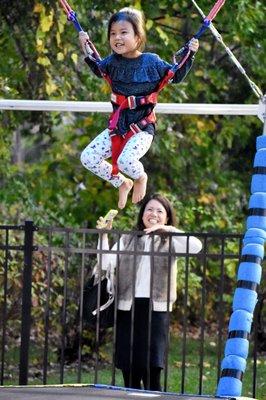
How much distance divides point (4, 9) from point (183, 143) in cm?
340

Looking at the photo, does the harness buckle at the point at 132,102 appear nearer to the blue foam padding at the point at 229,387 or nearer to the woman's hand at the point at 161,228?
the woman's hand at the point at 161,228

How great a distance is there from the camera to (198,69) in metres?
13.5

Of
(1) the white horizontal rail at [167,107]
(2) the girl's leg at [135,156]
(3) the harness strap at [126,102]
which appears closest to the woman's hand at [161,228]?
(1) the white horizontal rail at [167,107]

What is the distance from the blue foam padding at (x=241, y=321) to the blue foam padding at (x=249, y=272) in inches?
7.1

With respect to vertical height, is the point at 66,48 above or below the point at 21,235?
above

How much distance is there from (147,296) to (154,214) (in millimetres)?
514

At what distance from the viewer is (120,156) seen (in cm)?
644

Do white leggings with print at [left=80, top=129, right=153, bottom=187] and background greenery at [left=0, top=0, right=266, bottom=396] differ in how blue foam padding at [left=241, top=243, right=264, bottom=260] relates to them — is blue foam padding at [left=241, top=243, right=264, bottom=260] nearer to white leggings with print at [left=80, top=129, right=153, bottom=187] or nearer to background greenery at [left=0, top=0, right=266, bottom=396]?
white leggings with print at [left=80, top=129, right=153, bottom=187]

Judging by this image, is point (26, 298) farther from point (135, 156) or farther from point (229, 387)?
point (229, 387)

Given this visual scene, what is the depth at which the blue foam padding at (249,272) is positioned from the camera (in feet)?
21.4

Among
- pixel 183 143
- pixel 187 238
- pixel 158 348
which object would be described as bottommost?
pixel 158 348

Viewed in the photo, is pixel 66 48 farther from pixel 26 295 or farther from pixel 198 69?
pixel 26 295

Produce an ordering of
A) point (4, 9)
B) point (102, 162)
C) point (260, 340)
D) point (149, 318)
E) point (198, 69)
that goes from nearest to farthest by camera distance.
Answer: point (102, 162) → point (149, 318) → point (4, 9) → point (260, 340) → point (198, 69)

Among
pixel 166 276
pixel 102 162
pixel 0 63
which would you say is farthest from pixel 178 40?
pixel 102 162
